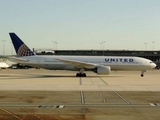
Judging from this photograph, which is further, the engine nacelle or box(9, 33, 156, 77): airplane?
box(9, 33, 156, 77): airplane

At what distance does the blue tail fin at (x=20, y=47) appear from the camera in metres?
40.5

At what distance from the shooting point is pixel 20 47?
4053 centimetres

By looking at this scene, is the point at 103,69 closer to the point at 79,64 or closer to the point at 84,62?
the point at 84,62

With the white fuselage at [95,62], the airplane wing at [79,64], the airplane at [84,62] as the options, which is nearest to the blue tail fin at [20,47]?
the airplane at [84,62]

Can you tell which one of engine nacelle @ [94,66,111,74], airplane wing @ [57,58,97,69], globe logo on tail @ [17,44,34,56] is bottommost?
engine nacelle @ [94,66,111,74]

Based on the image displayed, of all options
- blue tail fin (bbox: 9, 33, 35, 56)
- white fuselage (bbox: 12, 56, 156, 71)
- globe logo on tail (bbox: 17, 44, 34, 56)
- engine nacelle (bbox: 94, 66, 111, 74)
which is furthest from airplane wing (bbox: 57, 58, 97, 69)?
blue tail fin (bbox: 9, 33, 35, 56)

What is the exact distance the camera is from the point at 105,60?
39.1m

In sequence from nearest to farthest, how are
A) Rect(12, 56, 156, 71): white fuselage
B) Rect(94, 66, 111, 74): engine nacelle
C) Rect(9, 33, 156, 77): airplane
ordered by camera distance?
Rect(94, 66, 111, 74): engine nacelle → Rect(9, 33, 156, 77): airplane → Rect(12, 56, 156, 71): white fuselage

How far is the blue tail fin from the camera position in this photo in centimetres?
4047

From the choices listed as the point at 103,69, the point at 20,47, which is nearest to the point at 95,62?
→ the point at 103,69

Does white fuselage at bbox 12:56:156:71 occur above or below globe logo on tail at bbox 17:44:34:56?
below

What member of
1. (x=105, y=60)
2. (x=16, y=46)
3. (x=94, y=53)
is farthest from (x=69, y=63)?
(x=94, y=53)

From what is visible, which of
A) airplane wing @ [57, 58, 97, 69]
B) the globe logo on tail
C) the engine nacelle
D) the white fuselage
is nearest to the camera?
the engine nacelle

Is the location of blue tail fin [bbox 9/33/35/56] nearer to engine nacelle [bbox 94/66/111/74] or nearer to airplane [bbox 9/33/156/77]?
airplane [bbox 9/33/156/77]
